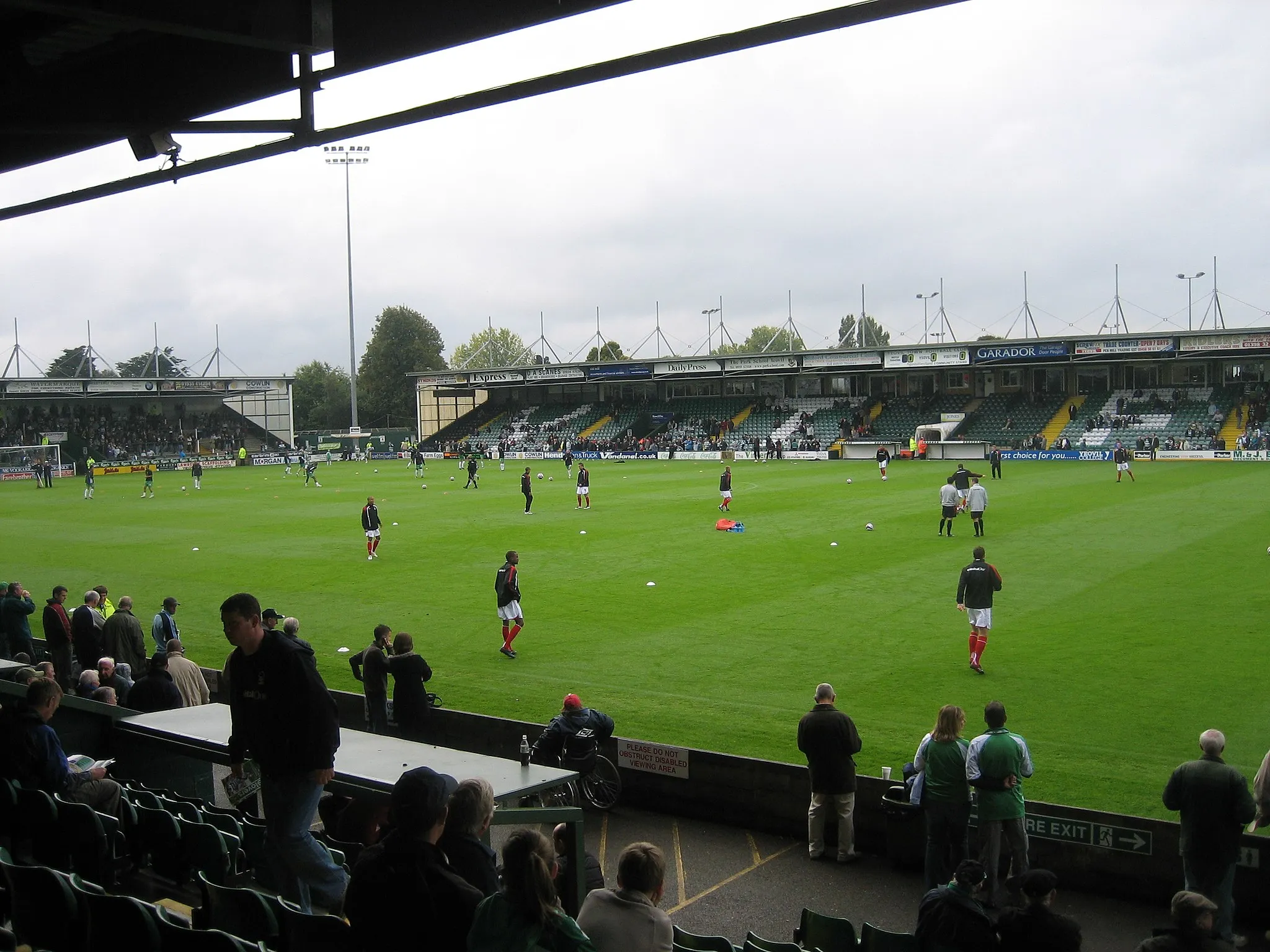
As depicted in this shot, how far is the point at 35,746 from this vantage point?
6.80 m

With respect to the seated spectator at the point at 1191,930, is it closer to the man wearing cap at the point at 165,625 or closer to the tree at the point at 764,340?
the man wearing cap at the point at 165,625

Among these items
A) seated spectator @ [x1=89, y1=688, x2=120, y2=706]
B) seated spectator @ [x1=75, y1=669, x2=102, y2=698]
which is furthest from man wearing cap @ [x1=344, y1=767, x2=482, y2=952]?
seated spectator @ [x1=75, y1=669, x2=102, y2=698]

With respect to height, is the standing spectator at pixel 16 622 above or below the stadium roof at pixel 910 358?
below

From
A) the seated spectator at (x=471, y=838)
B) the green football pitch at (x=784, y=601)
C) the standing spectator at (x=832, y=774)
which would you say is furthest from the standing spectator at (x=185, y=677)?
the seated spectator at (x=471, y=838)

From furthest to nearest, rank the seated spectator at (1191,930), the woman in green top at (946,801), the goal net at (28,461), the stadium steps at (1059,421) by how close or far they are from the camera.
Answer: the goal net at (28,461) < the stadium steps at (1059,421) < the woman in green top at (946,801) < the seated spectator at (1191,930)

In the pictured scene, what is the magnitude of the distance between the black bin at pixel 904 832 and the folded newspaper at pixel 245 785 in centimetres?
527

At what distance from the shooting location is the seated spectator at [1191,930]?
16.5 feet

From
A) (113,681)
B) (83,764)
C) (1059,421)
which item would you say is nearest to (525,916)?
(83,764)

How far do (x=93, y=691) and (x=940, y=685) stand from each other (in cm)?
992

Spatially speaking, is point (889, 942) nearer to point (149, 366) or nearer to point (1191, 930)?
point (1191, 930)

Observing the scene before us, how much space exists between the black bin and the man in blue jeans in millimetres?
5193

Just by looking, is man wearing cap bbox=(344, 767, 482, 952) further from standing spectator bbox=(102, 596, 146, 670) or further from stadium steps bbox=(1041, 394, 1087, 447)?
stadium steps bbox=(1041, 394, 1087, 447)

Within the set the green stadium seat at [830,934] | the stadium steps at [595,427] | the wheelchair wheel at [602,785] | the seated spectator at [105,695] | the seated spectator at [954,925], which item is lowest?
the wheelchair wheel at [602,785]

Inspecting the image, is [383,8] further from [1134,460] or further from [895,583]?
[1134,460]
